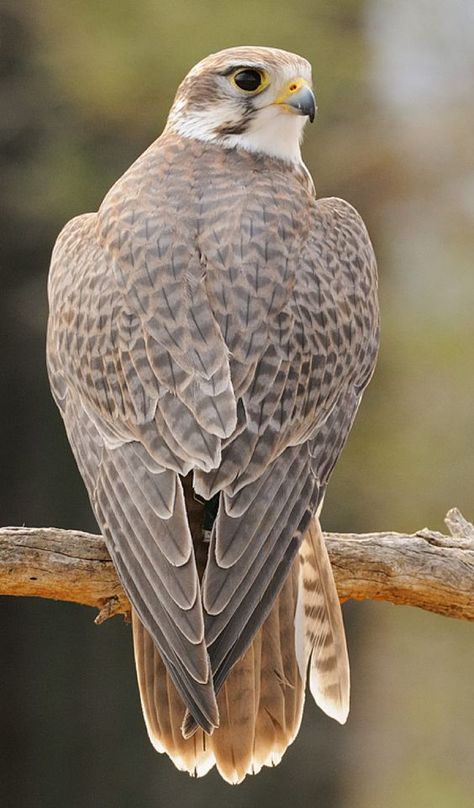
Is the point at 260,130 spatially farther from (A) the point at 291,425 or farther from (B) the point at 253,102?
(A) the point at 291,425

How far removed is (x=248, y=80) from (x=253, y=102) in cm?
6

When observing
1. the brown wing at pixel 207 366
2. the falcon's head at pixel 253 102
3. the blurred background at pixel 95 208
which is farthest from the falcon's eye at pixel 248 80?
the blurred background at pixel 95 208

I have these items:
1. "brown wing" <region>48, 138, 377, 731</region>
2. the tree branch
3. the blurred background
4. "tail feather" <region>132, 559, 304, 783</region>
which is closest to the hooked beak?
"brown wing" <region>48, 138, 377, 731</region>

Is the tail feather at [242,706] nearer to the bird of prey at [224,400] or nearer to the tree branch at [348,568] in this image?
the bird of prey at [224,400]

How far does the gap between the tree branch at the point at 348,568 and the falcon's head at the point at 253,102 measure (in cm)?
106

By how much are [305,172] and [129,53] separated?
1.84 m

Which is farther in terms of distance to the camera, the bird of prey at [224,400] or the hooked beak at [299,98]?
the hooked beak at [299,98]

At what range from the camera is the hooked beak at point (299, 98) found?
3756 mm

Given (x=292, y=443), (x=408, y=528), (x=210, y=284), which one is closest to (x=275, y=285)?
(x=210, y=284)

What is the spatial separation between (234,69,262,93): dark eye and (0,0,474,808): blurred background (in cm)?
167

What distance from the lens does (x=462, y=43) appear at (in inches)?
243

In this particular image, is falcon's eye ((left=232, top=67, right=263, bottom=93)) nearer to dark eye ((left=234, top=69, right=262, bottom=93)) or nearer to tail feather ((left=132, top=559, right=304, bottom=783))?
dark eye ((left=234, top=69, right=262, bottom=93))

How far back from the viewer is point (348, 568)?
358 centimetres

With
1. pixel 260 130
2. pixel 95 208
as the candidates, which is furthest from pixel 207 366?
pixel 95 208
